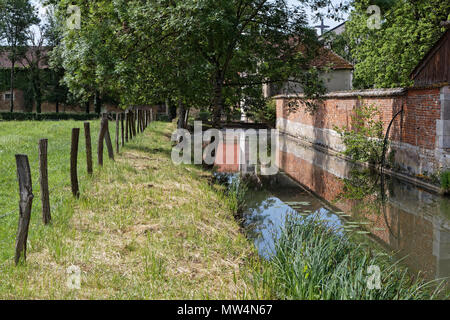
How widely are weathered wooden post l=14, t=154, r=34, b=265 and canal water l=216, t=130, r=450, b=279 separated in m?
2.84

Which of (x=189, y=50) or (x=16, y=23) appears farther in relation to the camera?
(x=16, y=23)

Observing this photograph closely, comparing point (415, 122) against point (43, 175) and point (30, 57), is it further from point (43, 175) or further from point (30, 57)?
point (30, 57)

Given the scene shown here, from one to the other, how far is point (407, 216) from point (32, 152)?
378 inches

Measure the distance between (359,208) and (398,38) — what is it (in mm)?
16537

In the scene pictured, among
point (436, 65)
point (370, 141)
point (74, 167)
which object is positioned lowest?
point (74, 167)

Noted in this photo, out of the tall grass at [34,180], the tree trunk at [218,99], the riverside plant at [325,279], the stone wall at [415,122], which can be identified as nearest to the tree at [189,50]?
the tree trunk at [218,99]

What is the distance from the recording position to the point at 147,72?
13570mm

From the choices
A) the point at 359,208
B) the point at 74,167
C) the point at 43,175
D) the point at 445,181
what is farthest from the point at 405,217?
the point at 43,175

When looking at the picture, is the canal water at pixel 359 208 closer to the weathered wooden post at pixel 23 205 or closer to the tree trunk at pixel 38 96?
the weathered wooden post at pixel 23 205

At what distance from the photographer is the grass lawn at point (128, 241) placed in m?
4.71

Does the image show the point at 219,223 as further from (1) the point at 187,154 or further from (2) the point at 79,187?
(1) the point at 187,154

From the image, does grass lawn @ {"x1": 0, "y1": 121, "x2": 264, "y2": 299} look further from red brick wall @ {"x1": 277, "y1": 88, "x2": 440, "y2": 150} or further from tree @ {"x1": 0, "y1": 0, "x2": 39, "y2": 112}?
tree @ {"x1": 0, "y1": 0, "x2": 39, "y2": 112}

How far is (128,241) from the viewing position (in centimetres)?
623
